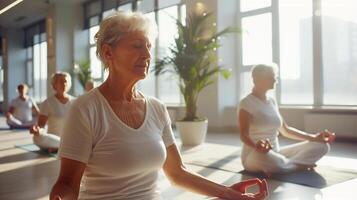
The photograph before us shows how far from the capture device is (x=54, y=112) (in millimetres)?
5266

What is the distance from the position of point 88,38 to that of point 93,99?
12817mm

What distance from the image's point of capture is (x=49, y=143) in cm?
551

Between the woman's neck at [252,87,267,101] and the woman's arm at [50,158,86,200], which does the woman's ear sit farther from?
the woman's neck at [252,87,267,101]

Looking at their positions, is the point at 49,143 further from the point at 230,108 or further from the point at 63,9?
the point at 63,9

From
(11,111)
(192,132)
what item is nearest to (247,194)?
(192,132)

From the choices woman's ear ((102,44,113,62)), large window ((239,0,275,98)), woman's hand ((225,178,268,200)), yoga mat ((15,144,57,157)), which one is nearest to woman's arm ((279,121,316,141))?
woman's hand ((225,178,268,200))

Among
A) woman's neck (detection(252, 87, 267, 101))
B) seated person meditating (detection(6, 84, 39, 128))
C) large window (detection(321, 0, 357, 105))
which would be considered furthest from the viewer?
seated person meditating (detection(6, 84, 39, 128))

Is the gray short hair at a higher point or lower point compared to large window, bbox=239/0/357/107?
lower

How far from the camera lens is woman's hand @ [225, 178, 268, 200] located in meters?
1.28

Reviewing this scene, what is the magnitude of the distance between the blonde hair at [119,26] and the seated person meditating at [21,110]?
27.4 feet

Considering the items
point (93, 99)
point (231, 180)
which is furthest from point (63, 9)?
point (93, 99)

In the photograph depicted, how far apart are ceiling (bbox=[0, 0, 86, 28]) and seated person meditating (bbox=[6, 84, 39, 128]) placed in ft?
15.0

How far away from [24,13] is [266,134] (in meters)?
13.2

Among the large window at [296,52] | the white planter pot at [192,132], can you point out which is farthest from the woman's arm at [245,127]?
the large window at [296,52]
